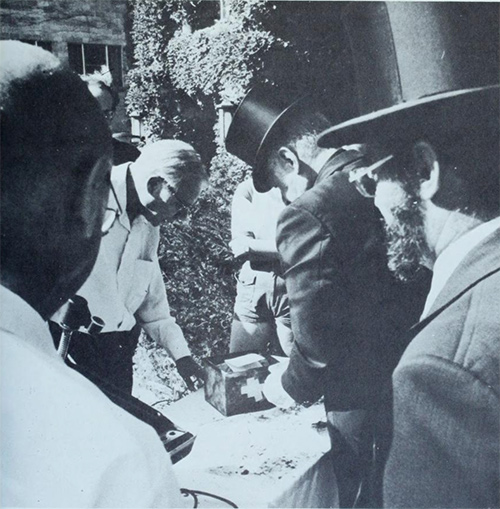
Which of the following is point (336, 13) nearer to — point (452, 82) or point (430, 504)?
point (452, 82)

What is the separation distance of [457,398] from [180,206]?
0.67 meters

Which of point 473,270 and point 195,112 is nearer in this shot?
point 473,270

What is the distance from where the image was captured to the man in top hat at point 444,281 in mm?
1072

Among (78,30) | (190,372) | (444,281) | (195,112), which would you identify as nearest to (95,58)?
(78,30)

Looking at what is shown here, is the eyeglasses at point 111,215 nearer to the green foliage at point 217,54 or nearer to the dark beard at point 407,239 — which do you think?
the green foliage at point 217,54

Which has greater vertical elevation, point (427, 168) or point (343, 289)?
point (427, 168)

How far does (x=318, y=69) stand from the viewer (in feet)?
4.00

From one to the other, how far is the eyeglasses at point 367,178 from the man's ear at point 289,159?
14 centimetres

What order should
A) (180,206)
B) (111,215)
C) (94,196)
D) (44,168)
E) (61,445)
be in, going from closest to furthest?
(61,445), (44,168), (94,196), (111,215), (180,206)

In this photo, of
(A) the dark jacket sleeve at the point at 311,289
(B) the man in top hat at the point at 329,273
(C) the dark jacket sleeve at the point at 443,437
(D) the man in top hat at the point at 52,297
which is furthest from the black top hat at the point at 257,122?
(C) the dark jacket sleeve at the point at 443,437

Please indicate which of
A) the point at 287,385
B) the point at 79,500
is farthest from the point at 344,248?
the point at 79,500

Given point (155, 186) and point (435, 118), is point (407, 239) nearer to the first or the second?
point (435, 118)

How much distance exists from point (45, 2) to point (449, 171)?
2.76 ft

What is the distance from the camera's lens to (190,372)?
135cm
